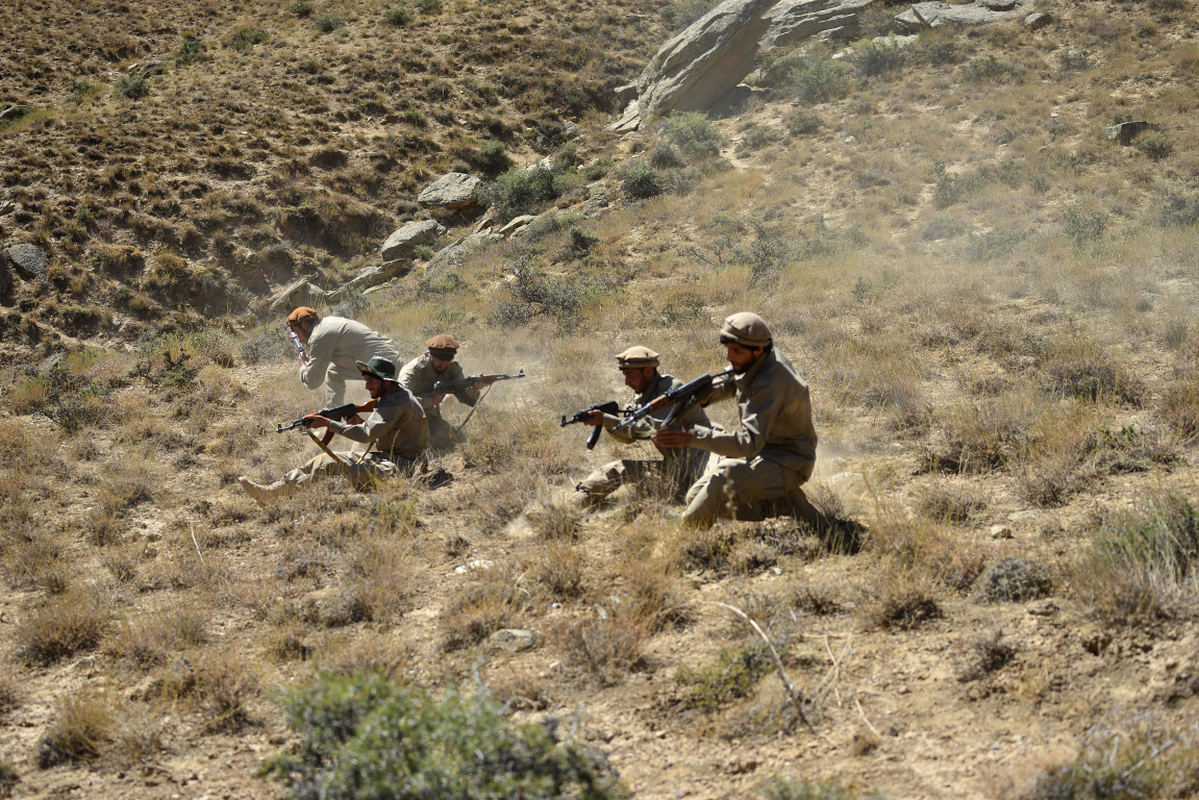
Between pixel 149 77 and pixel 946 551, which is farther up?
pixel 149 77

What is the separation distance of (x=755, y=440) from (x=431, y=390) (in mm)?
4007

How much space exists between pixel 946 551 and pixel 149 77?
27290 mm

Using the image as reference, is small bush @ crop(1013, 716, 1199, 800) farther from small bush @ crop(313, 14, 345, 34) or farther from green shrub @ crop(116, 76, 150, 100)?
small bush @ crop(313, 14, 345, 34)

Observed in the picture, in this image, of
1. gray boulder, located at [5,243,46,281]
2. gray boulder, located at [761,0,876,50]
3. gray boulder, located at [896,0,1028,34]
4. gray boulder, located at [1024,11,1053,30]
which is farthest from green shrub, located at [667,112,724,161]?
gray boulder, located at [5,243,46,281]

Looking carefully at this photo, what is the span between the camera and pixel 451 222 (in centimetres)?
2175

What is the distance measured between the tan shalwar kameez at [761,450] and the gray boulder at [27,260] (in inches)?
715

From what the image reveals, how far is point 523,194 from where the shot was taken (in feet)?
65.1

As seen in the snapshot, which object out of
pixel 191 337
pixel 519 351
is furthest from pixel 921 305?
pixel 191 337

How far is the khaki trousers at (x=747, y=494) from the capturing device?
15.9 ft

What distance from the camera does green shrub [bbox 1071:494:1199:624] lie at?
11.3 feet

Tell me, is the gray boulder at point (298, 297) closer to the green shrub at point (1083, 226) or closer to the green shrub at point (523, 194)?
the green shrub at point (523, 194)

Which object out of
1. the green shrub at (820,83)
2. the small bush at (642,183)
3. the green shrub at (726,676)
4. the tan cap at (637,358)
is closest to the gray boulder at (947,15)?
the green shrub at (820,83)

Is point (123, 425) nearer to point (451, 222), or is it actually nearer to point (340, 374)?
point (340, 374)

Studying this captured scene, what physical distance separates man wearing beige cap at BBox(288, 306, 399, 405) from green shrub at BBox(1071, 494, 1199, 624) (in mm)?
6192
